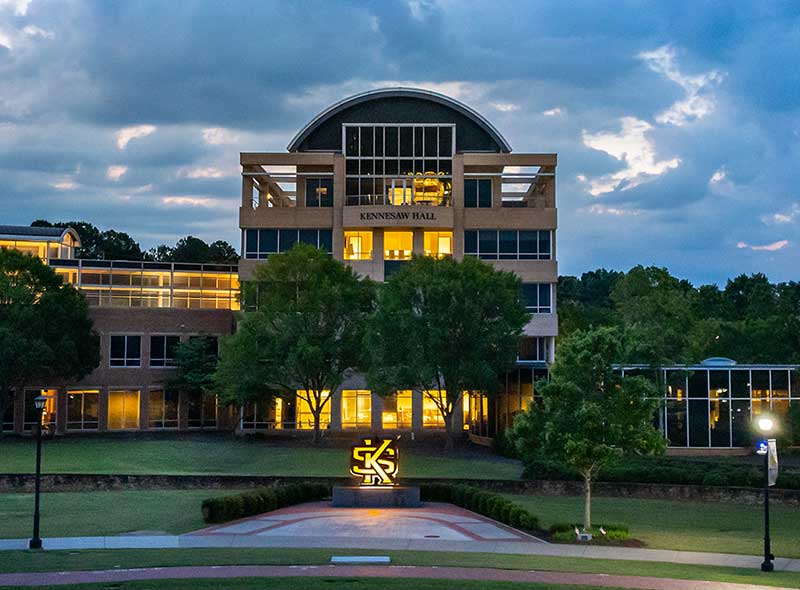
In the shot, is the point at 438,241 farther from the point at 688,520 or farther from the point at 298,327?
the point at 688,520

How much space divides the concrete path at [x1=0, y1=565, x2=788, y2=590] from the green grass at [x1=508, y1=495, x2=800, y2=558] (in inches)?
276

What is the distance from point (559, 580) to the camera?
23.0m

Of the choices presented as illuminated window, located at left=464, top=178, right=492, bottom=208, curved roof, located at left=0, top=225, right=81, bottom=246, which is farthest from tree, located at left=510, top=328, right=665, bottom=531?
curved roof, located at left=0, top=225, right=81, bottom=246

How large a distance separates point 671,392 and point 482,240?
22138 mm

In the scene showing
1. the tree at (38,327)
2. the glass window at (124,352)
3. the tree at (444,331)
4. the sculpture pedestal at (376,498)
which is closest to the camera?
the sculpture pedestal at (376,498)

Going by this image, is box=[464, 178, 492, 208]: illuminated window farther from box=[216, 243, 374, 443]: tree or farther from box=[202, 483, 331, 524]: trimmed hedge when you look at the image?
box=[202, 483, 331, 524]: trimmed hedge

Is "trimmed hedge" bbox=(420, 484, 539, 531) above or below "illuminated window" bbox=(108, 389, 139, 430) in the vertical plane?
below

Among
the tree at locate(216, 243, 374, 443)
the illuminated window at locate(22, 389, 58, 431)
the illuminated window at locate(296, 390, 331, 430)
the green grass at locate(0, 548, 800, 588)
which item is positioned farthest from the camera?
the illuminated window at locate(296, 390, 331, 430)

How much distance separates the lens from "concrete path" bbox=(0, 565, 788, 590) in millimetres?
22016

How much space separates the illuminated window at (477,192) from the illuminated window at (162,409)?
87.0 feet

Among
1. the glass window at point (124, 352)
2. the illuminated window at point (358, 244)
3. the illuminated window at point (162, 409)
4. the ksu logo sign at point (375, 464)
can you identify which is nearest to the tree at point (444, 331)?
the illuminated window at point (358, 244)

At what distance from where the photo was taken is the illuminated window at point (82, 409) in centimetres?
7088

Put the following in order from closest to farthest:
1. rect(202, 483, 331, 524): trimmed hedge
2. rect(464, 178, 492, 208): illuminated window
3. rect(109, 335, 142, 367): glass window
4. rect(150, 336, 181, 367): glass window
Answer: rect(202, 483, 331, 524): trimmed hedge → rect(109, 335, 142, 367): glass window → rect(150, 336, 181, 367): glass window → rect(464, 178, 492, 208): illuminated window

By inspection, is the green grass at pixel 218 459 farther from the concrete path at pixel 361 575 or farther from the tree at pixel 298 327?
the concrete path at pixel 361 575
